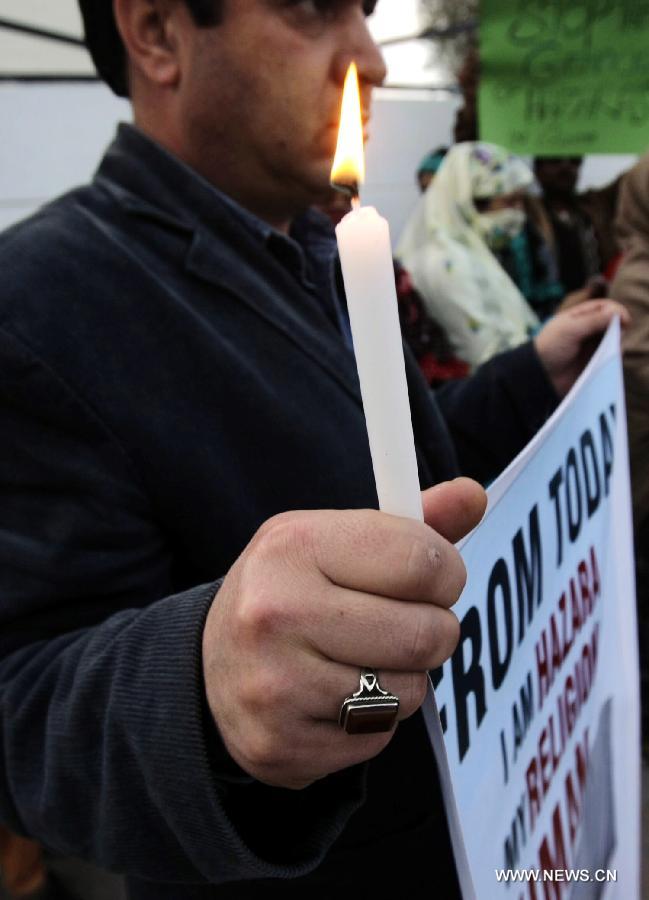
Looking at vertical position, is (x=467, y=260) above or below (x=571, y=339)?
below

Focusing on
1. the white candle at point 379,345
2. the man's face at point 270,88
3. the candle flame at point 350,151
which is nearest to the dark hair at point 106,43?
the man's face at point 270,88

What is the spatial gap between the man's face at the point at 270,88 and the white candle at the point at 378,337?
0.66 meters

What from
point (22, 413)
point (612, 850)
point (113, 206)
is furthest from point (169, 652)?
point (612, 850)

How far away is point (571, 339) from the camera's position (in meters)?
1.37

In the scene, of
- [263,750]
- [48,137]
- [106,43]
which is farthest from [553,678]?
[48,137]

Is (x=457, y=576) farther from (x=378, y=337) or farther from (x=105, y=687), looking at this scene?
(x=105, y=687)

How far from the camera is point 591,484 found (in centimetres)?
108

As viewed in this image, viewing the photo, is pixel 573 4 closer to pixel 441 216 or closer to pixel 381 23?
pixel 441 216

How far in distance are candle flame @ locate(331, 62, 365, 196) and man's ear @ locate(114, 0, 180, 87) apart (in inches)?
24.0

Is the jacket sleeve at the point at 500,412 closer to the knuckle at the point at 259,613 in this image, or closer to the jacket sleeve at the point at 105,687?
the jacket sleeve at the point at 105,687

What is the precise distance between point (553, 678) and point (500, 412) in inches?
23.5

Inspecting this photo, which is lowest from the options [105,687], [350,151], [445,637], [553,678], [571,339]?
[553,678]

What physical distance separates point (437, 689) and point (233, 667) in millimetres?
183

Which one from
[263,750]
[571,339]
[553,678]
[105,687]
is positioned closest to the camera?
[263,750]
